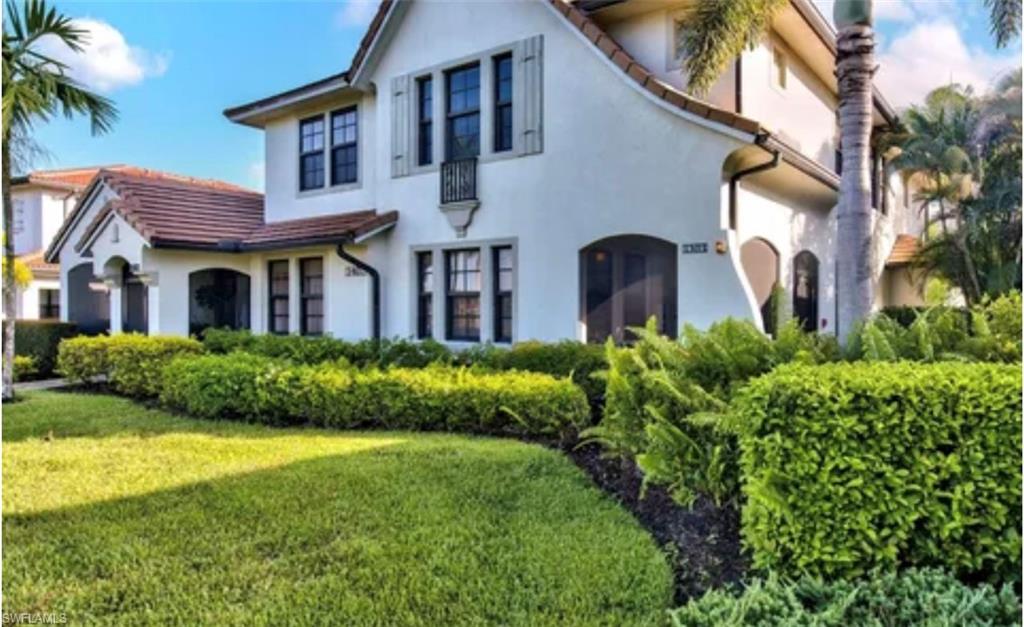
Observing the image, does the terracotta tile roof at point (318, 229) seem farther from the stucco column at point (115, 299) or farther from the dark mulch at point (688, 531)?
the dark mulch at point (688, 531)

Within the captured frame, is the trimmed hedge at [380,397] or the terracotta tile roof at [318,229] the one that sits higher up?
the terracotta tile roof at [318,229]

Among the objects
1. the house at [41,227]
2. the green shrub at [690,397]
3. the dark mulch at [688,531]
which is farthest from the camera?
the house at [41,227]

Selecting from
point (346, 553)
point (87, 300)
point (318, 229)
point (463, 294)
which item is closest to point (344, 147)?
point (318, 229)

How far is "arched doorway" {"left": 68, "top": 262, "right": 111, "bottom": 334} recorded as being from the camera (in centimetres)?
2097

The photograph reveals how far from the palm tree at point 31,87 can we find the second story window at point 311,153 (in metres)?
5.29

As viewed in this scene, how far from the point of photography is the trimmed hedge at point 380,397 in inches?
344

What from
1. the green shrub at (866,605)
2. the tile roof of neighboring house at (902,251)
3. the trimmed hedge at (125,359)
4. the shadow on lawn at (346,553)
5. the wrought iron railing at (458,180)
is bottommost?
the shadow on lawn at (346,553)

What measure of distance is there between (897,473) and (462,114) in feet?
37.7

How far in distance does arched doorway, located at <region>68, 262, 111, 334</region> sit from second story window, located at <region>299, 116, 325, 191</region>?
8576mm

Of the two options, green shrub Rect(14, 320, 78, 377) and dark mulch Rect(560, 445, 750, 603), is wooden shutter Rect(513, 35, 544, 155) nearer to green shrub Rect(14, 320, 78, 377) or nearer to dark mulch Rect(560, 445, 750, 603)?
dark mulch Rect(560, 445, 750, 603)

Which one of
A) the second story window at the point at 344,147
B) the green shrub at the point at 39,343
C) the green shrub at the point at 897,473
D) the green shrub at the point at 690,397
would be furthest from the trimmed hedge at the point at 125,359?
the green shrub at the point at 897,473

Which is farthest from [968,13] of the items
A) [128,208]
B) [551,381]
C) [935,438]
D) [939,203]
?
[128,208]

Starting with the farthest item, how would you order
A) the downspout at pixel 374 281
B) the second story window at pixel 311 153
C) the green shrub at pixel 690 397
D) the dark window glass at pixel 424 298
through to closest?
the second story window at pixel 311 153 → the downspout at pixel 374 281 → the dark window glass at pixel 424 298 → the green shrub at pixel 690 397

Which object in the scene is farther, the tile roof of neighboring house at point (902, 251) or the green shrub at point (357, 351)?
the tile roof of neighboring house at point (902, 251)
